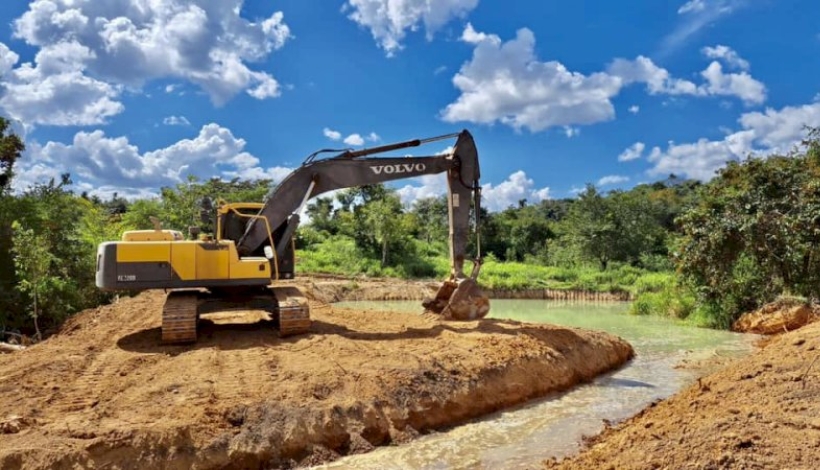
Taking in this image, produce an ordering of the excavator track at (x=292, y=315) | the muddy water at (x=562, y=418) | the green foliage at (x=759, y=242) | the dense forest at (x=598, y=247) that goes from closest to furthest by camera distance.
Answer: the muddy water at (x=562, y=418) < the excavator track at (x=292, y=315) < the dense forest at (x=598, y=247) < the green foliage at (x=759, y=242)

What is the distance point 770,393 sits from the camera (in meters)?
5.68

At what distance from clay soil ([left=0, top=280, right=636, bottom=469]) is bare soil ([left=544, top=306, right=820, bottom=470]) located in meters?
0.25

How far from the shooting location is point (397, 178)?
1166 cm

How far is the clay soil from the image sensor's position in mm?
5664

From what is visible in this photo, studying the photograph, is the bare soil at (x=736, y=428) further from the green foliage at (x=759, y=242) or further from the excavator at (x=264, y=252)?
the green foliage at (x=759, y=242)

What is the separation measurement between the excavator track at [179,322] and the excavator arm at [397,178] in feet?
5.14

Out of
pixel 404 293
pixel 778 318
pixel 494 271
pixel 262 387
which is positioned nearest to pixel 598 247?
pixel 494 271

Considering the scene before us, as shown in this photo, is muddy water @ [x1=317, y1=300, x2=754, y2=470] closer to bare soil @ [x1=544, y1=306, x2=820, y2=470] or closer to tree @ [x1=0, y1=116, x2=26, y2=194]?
bare soil @ [x1=544, y1=306, x2=820, y2=470]

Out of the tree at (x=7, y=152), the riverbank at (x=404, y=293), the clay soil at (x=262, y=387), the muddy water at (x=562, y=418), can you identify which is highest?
the tree at (x=7, y=152)

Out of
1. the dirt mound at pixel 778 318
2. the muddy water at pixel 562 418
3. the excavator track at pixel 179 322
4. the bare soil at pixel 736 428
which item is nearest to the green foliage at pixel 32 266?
the excavator track at pixel 179 322

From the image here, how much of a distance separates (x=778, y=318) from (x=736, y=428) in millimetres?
12336

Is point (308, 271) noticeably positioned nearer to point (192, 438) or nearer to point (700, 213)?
point (700, 213)

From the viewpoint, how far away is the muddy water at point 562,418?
624cm

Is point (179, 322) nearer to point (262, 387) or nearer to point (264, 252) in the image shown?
point (264, 252)
